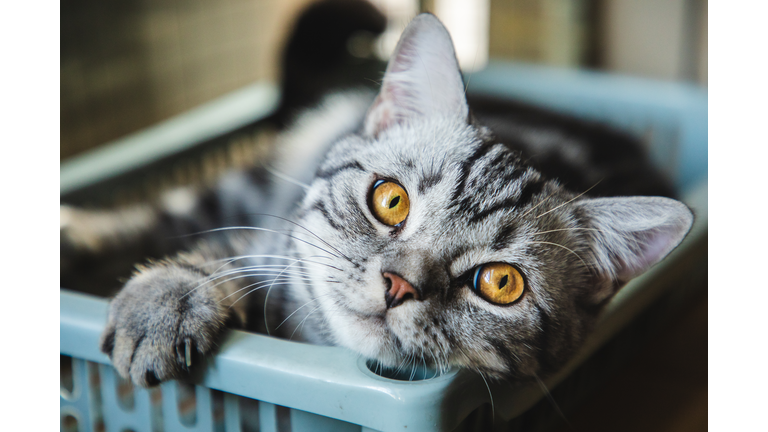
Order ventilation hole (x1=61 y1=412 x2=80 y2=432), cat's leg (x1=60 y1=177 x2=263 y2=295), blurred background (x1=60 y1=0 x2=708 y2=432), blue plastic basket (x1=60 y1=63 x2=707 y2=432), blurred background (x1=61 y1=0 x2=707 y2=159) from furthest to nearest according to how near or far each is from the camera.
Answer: blurred background (x1=61 y1=0 x2=707 y2=159)
cat's leg (x1=60 y1=177 x2=263 y2=295)
blurred background (x1=60 y1=0 x2=708 y2=432)
ventilation hole (x1=61 y1=412 x2=80 y2=432)
blue plastic basket (x1=60 y1=63 x2=707 y2=432)

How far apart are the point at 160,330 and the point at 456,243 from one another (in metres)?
0.34

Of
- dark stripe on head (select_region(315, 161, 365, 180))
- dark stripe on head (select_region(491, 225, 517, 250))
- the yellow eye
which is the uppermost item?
dark stripe on head (select_region(315, 161, 365, 180))

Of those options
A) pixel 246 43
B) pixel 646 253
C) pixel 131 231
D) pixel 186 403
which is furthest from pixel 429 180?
pixel 246 43

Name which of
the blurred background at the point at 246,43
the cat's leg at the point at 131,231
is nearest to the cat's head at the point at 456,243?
the cat's leg at the point at 131,231

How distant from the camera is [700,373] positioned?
0.95 m

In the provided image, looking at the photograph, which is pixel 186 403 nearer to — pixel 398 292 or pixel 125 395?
pixel 125 395

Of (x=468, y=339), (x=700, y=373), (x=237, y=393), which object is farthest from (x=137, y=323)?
(x=700, y=373)

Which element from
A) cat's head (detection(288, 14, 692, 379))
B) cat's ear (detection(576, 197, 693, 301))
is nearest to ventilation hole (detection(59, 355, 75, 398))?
cat's head (detection(288, 14, 692, 379))

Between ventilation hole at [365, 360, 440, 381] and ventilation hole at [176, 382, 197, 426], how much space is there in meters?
0.22

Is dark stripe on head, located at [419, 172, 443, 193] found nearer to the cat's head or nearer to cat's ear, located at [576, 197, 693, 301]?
the cat's head

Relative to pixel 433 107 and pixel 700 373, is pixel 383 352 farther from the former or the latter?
pixel 700 373

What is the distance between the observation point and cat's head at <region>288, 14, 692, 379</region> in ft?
2.10

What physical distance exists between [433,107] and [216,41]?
4.57ft

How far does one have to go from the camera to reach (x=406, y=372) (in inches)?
26.1
